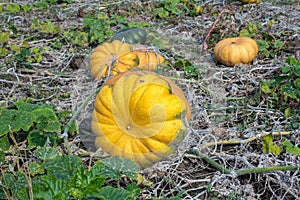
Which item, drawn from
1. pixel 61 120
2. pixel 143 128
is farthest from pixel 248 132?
pixel 61 120

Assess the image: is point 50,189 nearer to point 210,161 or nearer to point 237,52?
point 210,161

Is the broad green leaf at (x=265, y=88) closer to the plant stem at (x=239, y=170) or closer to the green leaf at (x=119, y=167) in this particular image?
the plant stem at (x=239, y=170)

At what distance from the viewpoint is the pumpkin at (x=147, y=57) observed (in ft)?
11.2

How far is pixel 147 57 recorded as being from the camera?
3.48m

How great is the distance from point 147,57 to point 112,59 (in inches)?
10.3

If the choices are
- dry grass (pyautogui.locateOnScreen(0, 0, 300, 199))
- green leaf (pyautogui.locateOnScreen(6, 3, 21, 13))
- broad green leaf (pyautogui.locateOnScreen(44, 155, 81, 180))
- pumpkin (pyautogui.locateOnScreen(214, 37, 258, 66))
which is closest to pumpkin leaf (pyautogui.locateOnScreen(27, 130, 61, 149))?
dry grass (pyautogui.locateOnScreen(0, 0, 300, 199))

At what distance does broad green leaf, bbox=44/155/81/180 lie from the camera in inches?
82.4

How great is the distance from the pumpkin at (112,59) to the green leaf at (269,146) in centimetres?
116

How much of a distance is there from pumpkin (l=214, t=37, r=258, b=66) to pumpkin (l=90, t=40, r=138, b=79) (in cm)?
83

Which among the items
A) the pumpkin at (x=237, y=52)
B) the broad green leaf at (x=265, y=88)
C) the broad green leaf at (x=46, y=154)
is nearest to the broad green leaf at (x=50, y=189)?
the broad green leaf at (x=46, y=154)

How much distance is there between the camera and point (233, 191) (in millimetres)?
2430

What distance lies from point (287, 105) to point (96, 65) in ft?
4.77

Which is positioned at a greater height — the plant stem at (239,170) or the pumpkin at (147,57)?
the pumpkin at (147,57)

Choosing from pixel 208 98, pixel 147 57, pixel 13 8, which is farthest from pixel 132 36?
pixel 13 8
